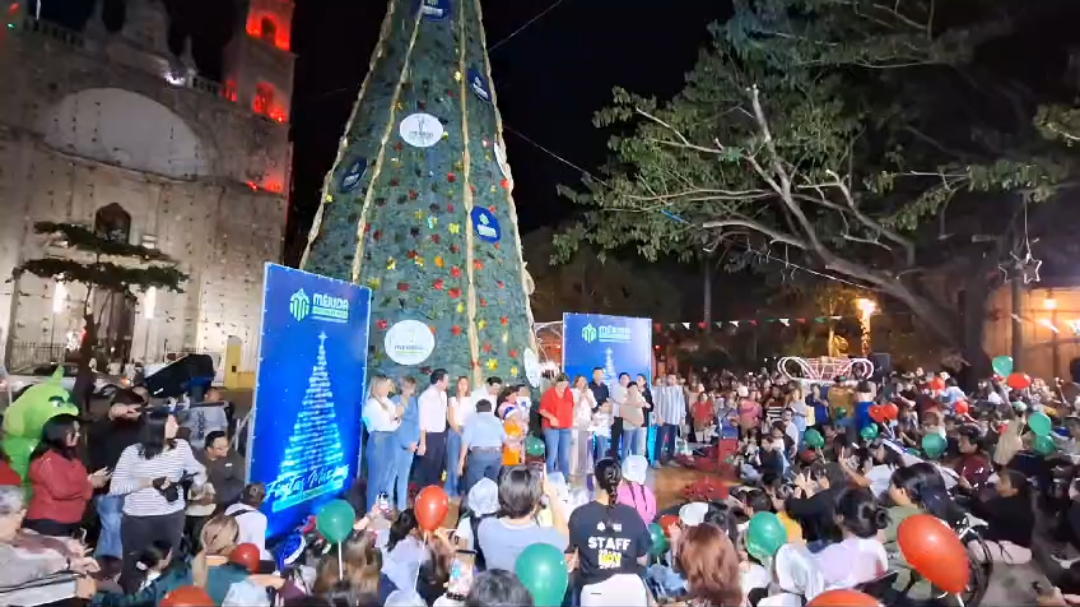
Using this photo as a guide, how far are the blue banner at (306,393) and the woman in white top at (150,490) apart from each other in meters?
1.09

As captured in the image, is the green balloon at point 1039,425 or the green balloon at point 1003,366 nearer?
the green balloon at point 1039,425

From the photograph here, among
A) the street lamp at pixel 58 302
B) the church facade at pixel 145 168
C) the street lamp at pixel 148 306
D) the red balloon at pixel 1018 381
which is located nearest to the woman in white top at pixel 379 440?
the red balloon at pixel 1018 381

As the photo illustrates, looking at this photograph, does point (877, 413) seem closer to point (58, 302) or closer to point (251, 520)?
point (251, 520)

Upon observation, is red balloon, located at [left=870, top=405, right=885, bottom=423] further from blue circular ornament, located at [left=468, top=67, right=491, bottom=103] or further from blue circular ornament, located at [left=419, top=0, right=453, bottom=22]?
blue circular ornament, located at [left=419, top=0, right=453, bottom=22]

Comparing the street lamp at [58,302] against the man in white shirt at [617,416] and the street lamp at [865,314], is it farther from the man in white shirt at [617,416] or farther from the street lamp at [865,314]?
the street lamp at [865,314]

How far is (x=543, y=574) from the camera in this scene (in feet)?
10.1

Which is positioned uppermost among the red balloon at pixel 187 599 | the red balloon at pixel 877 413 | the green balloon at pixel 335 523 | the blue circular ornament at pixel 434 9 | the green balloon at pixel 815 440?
the blue circular ornament at pixel 434 9

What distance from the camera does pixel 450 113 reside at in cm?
987

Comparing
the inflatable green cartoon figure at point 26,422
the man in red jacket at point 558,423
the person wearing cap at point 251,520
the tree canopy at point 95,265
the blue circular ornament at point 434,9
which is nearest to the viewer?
the person wearing cap at point 251,520

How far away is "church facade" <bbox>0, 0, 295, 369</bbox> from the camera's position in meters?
21.5

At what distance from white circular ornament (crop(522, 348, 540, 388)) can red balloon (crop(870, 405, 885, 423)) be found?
4.61 meters

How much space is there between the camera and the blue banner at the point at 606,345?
1038 cm

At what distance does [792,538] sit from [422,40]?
26.2 ft

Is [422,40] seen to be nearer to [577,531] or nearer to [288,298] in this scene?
[288,298]
